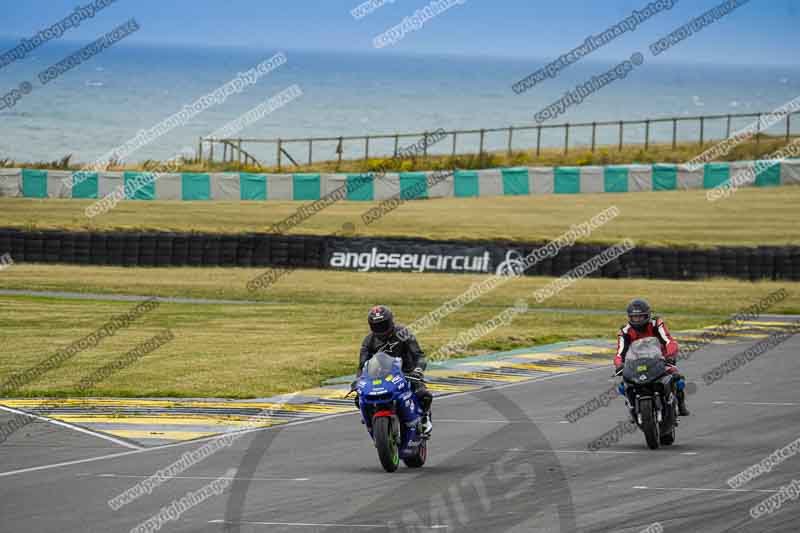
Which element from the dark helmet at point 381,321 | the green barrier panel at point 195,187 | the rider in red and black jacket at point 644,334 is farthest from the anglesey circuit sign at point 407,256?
the dark helmet at point 381,321

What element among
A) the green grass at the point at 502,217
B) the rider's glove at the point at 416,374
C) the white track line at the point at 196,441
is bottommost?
the white track line at the point at 196,441

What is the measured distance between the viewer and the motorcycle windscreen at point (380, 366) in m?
13.8

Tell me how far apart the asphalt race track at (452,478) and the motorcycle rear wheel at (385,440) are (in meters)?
0.13

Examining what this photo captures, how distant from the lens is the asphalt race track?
11.3m

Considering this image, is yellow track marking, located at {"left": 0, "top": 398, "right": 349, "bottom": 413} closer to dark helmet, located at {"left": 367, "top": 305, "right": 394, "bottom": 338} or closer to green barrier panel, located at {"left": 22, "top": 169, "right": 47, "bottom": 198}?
dark helmet, located at {"left": 367, "top": 305, "right": 394, "bottom": 338}

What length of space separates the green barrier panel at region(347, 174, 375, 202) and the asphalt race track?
35.2m

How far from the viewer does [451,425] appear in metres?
17.4

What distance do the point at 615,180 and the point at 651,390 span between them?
4345 cm

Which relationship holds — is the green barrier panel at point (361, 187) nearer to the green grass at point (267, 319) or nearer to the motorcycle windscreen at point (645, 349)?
the green grass at point (267, 319)

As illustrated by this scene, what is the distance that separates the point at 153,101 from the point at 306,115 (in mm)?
27791

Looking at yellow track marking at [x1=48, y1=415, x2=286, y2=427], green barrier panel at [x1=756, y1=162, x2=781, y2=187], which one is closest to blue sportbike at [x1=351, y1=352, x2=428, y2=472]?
yellow track marking at [x1=48, y1=415, x2=286, y2=427]

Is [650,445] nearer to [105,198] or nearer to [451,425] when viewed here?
[451,425]

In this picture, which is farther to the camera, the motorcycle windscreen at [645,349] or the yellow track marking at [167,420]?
the yellow track marking at [167,420]

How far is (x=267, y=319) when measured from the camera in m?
30.7
